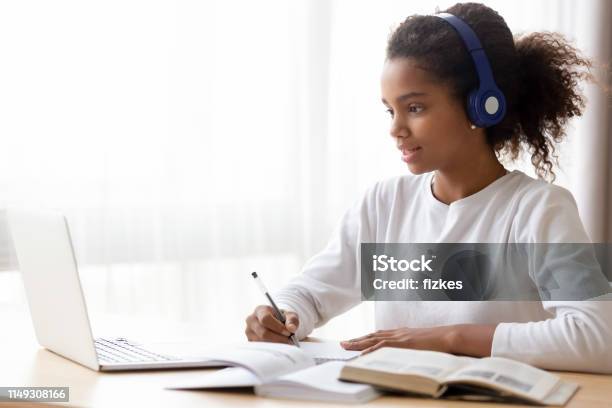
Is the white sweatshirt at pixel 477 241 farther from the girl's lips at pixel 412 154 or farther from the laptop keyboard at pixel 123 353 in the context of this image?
the laptop keyboard at pixel 123 353

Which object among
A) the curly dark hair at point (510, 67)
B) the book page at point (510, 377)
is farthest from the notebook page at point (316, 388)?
the curly dark hair at point (510, 67)

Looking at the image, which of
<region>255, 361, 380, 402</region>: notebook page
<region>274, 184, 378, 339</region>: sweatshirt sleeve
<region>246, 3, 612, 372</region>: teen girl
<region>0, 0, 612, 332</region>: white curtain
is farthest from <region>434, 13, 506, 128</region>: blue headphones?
<region>0, 0, 612, 332</region>: white curtain

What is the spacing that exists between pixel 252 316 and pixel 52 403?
1.45 ft

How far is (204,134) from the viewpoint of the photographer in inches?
106

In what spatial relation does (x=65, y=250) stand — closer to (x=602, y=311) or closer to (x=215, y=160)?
(x=602, y=311)

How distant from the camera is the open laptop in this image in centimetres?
126

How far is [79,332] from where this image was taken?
1291 millimetres

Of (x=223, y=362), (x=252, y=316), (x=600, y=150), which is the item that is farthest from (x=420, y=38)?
(x=600, y=150)

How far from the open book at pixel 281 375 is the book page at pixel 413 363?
0.04m

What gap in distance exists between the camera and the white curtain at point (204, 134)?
245cm

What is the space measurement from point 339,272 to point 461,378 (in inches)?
28.4

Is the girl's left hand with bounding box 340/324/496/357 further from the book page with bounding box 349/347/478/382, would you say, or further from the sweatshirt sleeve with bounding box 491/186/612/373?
the book page with bounding box 349/347/478/382

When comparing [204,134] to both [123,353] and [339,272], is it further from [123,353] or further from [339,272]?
[123,353]

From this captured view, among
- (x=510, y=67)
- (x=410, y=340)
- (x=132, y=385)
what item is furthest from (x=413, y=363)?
(x=510, y=67)
